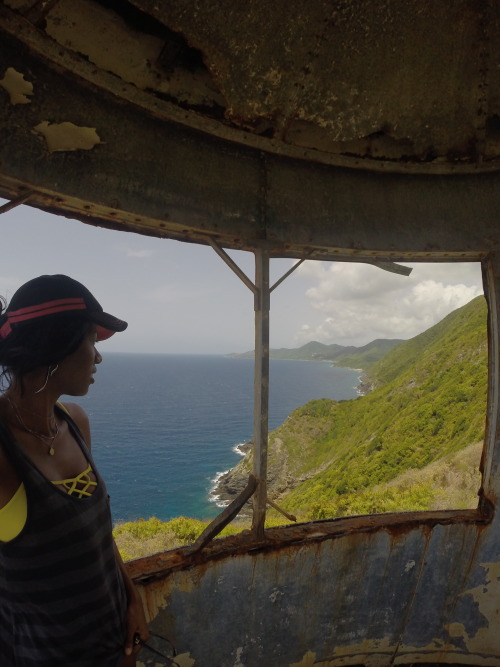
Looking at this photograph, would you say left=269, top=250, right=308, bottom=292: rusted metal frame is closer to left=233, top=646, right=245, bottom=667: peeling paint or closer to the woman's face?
the woman's face

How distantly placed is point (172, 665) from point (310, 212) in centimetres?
347

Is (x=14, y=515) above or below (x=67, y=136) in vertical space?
below

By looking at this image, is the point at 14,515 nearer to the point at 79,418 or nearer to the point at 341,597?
the point at 79,418

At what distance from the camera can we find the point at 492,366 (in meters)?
3.46

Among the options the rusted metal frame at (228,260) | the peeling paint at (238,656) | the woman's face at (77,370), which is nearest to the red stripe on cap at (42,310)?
the woman's face at (77,370)

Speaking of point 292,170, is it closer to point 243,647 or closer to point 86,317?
point 86,317

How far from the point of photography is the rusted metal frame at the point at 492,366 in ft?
11.0

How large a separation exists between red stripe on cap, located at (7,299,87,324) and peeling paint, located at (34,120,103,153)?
131 cm

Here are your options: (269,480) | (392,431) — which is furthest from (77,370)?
(269,480)

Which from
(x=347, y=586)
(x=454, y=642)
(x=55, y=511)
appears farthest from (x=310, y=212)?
(x=454, y=642)

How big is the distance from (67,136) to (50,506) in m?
1.96

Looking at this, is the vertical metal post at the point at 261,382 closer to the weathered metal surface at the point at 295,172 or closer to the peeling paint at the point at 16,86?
the weathered metal surface at the point at 295,172

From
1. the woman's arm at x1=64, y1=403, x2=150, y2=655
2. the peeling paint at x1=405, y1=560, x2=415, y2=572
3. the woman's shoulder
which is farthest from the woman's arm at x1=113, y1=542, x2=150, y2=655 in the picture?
the peeling paint at x1=405, y1=560, x2=415, y2=572

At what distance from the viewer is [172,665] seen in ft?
8.71
